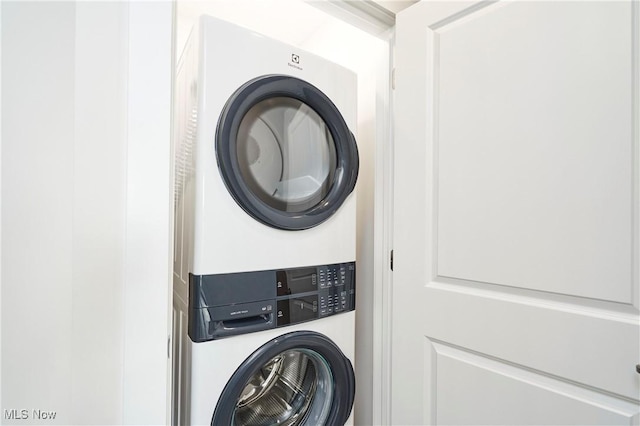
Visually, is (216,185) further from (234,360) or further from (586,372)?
(586,372)

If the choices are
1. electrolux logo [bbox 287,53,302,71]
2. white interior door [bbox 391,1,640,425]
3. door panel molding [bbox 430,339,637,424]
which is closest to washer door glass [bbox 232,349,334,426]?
white interior door [bbox 391,1,640,425]

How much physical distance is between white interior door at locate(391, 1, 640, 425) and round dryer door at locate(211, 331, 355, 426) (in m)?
0.26

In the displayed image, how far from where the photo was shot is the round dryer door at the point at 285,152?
97 centimetres

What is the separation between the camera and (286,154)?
1.15 metres

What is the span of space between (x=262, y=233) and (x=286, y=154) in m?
0.32

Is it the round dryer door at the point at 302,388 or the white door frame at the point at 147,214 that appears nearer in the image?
the white door frame at the point at 147,214

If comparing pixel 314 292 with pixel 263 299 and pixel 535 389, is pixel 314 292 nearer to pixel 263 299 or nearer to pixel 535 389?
pixel 263 299

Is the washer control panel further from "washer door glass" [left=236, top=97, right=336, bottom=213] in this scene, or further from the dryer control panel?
"washer door glass" [left=236, top=97, right=336, bottom=213]

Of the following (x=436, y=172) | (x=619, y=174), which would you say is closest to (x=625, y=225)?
(x=619, y=174)

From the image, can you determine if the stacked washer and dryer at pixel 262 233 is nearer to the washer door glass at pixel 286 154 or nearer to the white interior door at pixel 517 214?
the washer door glass at pixel 286 154

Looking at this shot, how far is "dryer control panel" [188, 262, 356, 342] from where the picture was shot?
929 millimetres

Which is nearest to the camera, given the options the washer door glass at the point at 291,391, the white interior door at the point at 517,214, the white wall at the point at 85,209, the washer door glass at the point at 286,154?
the white wall at the point at 85,209

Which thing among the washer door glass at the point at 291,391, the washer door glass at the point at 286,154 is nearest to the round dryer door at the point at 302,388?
the washer door glass at the point at 291,391

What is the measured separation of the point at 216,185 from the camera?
3.10 ft
